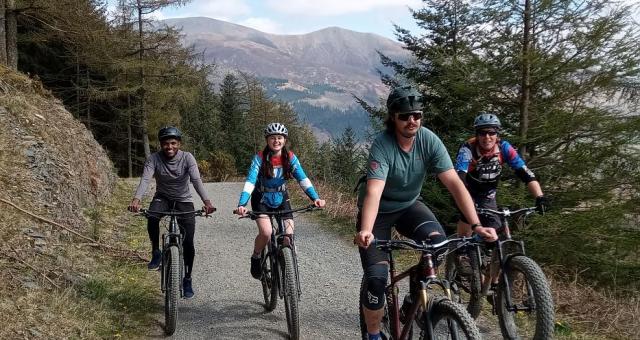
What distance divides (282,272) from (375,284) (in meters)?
1.86

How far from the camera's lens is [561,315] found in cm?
545

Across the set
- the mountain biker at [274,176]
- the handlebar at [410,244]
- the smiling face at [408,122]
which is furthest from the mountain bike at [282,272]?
the smiling face at [408,122]

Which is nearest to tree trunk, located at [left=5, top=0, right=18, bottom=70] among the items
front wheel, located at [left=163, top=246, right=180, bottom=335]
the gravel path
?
the gravel path

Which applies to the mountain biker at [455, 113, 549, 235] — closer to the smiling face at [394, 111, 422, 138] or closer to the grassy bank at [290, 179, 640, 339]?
the grassy bank at [290, 179, 640, 339]

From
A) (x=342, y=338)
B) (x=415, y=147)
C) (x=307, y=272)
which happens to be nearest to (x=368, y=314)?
(x=415, y=147)

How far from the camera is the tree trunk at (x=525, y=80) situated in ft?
30.6

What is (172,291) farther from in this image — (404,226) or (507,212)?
(507,212)

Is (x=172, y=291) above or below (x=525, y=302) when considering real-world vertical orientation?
below

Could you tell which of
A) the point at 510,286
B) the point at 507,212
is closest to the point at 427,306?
the point at 510,286

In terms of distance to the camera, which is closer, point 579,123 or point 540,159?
point 579,123

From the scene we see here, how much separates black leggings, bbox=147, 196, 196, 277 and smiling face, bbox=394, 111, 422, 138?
11.0 ft

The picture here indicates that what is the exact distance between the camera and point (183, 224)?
5945 millimetres

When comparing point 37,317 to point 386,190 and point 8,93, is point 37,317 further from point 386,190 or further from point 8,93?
point 8,93

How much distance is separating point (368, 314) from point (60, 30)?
15.7 m
